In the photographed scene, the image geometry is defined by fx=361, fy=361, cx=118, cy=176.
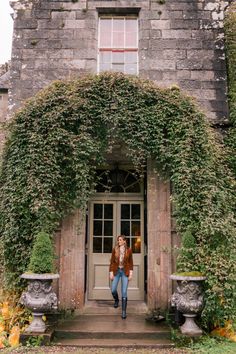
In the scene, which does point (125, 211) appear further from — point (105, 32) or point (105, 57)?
point (105, 32)

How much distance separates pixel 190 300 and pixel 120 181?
132 inches

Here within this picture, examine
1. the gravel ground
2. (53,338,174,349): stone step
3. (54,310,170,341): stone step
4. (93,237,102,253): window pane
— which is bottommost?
the gravel ground

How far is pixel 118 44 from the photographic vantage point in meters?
8.40

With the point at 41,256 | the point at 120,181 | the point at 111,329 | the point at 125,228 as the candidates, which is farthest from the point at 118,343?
the point at 120,181

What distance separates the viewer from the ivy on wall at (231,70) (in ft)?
24.1

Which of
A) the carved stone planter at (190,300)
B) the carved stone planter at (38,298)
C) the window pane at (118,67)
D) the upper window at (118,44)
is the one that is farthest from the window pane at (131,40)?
the carved stone planter at (38,298)

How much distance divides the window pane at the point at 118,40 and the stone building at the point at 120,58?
25 mm

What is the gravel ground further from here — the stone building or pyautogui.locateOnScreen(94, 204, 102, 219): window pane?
pyautogui.locateOnScreen(94, 204, 102, 219): window pane

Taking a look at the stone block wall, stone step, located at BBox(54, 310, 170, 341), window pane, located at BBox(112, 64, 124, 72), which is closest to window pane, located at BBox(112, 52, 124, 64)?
window pane, located at BBox(112, 64, 124, 72)

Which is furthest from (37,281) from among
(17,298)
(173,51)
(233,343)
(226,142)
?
(173,51)

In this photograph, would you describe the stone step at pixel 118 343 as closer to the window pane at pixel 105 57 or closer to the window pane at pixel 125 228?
Result: the window pane at pixel 125 228

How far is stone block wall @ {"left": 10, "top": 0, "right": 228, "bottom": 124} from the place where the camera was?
26.0ft

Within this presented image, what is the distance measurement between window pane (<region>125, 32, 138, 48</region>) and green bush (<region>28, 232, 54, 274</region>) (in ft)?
15.9

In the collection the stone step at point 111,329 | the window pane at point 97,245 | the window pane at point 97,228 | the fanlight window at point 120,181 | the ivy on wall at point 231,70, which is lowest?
the stone step at point 111,329
